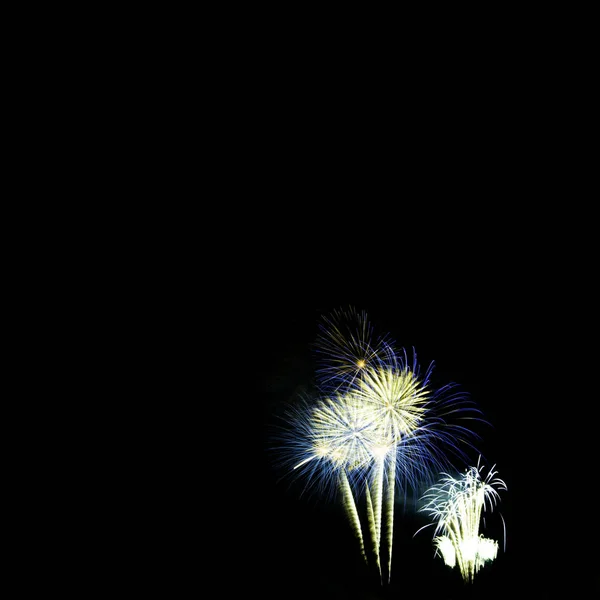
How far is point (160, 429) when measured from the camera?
22.9 m

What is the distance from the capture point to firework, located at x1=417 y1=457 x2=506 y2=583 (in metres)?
22.1

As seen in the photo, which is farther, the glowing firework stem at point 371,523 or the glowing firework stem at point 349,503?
the glowing firework stem at point 349,503

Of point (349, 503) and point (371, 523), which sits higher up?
point (349, 503)

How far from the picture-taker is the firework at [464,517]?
72.4 ft

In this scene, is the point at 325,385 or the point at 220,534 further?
the point at 220,534

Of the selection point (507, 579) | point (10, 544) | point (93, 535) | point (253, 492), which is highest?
point (253, 492)

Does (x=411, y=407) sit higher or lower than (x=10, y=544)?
higher

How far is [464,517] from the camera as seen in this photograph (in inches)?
877

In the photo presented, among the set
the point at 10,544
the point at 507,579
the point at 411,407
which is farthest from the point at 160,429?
the point at 507,579

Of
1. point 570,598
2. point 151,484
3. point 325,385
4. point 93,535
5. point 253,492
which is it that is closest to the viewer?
point 570,598

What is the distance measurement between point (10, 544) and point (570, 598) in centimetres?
1610

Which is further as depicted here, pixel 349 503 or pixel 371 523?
pixel 349 503

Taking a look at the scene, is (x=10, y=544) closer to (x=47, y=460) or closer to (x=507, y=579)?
(x=47, y=460)

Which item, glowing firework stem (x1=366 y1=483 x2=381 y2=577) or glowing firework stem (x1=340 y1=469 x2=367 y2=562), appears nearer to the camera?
glowing firework stem (x1=366 y1=483 x2=381 y2=577)
